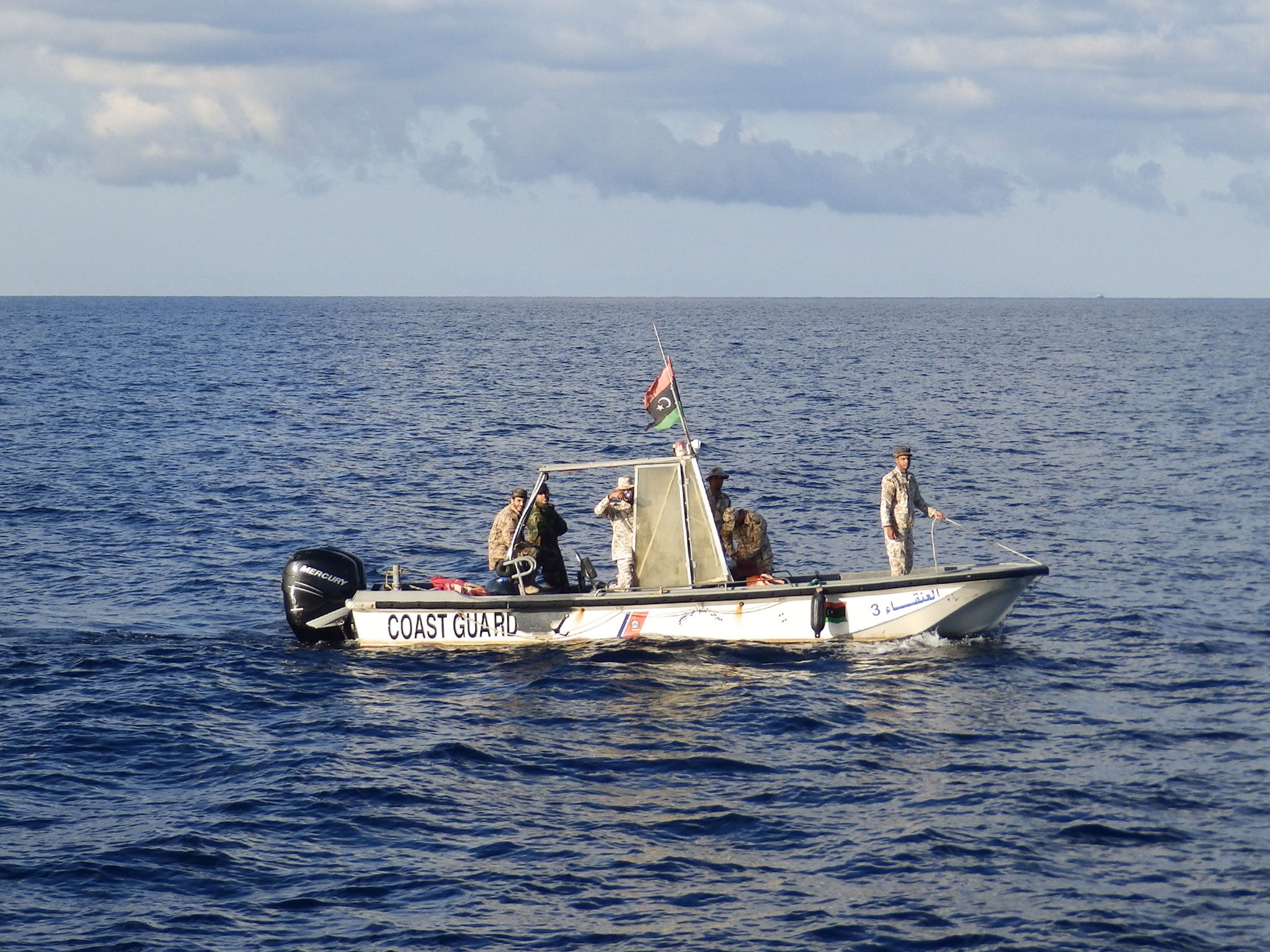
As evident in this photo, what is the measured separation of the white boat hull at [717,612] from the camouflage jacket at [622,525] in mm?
697

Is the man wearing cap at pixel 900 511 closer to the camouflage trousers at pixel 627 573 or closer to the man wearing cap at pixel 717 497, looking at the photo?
the man wearing cap at pixel 717 497

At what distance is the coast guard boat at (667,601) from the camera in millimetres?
19953

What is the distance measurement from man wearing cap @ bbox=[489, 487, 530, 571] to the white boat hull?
2.44ft

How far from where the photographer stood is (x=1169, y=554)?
27.0 metres

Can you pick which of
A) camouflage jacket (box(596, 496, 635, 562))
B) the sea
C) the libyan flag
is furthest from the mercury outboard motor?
the libyan flag

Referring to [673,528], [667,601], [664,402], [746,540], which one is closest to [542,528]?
[673,528]

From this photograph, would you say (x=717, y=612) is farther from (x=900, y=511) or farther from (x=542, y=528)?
(x=900, y=511)

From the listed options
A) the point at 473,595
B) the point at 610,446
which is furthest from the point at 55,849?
the point at 610,446

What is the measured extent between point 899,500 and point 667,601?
3872mm

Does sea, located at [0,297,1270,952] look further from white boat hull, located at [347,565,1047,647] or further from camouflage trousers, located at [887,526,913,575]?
camouflage trousers, located at [887,526,913,575]

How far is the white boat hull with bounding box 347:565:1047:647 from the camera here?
19906 mm

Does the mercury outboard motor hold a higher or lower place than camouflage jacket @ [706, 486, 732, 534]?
lower

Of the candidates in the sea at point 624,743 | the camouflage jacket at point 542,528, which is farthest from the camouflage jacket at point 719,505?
the camouflage jacket at point 542,528

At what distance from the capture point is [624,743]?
1650 cm
